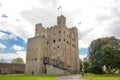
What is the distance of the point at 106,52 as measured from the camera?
45.5 meters

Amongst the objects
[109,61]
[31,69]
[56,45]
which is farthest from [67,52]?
[109,61]

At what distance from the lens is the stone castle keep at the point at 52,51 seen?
187 feet

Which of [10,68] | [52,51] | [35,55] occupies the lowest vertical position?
[10,68]

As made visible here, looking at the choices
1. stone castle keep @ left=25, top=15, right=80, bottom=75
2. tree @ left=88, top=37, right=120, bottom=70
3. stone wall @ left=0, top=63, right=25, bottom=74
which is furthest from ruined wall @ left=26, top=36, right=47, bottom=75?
tree @ left=88, top=37, right=120, bottom=70

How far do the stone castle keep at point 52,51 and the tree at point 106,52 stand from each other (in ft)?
37.1

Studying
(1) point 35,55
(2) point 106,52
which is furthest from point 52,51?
(2) point 106,52

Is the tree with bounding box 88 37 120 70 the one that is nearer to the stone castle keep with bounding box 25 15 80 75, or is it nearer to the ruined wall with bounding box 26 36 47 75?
the stone castle keep with bounding box 25 15 80 75

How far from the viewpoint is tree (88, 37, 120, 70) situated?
45.6 metres

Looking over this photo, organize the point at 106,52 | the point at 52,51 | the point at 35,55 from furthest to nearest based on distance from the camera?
the point at 52,51 < the point at 35,55 < the point at 106,52

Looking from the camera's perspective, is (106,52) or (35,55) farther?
(35,55)

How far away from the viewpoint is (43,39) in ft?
199

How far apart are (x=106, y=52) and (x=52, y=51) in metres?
21.7

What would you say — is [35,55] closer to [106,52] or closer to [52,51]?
[52,51]

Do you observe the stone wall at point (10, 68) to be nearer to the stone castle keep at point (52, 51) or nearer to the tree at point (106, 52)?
the stone castle keep at point (52, 51)
